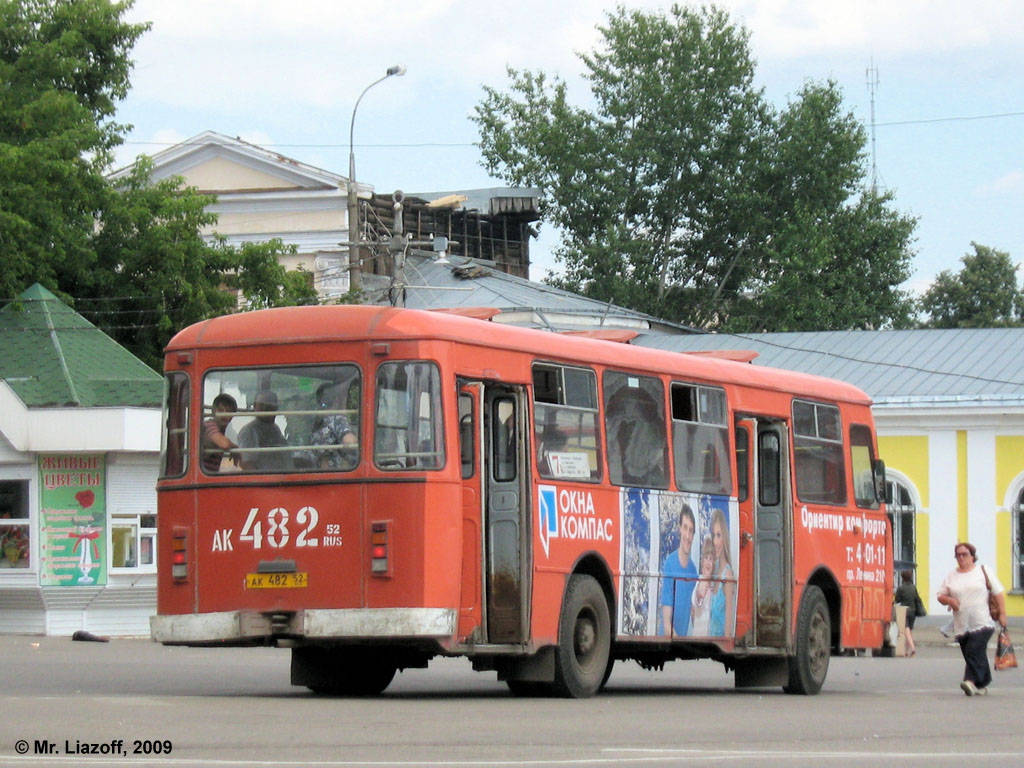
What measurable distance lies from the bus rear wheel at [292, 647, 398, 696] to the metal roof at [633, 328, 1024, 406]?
25673mm

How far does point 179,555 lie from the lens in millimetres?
15273

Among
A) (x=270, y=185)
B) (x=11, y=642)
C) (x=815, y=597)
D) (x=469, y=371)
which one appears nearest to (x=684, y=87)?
(x=270, y=185)

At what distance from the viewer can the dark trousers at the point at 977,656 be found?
18.8 meters

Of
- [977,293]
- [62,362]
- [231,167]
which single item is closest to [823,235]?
[231,167]

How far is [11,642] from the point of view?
2892 cm

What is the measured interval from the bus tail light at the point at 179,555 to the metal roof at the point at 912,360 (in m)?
27.6

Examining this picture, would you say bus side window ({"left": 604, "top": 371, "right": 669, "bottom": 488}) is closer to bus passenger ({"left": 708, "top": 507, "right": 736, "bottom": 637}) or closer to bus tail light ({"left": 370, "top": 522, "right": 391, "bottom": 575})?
bus passenger ({"left": 708, "top": 507, "right": 736, "bottom": 637})

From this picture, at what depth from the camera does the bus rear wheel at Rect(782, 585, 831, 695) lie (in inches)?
759

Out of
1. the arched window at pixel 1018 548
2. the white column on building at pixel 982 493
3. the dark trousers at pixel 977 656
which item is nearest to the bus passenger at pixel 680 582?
the dark trousers at pixel 977 656

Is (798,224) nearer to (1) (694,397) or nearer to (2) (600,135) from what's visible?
(2) (600,135)

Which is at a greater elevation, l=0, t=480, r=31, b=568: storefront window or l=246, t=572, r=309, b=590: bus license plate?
l=0, t=480, r=31, b=568: storefront window

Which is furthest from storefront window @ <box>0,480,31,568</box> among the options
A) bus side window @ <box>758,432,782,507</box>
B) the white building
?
bus side window @ <box>758,432,782,507</box>

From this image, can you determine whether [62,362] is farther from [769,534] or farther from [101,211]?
[769,534]

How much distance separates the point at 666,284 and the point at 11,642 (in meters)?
37.7
